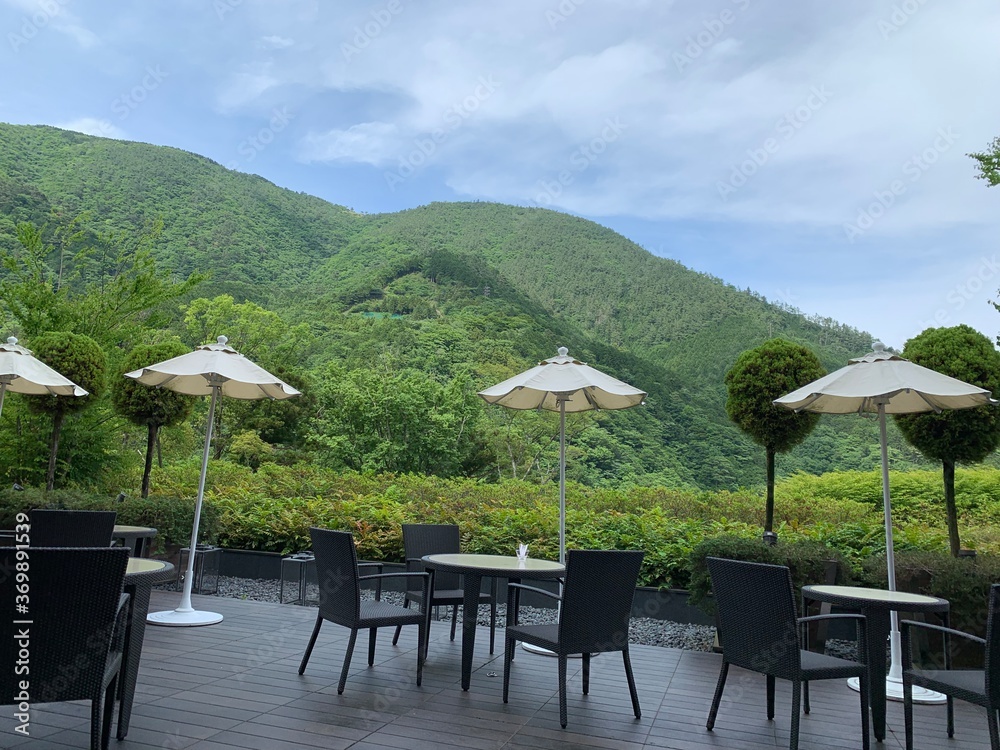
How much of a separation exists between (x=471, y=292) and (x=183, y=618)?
79.1 feet

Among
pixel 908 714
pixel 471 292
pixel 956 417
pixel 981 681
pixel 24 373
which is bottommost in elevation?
pixel 908 714

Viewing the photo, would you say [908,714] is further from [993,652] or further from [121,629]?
[121,629]

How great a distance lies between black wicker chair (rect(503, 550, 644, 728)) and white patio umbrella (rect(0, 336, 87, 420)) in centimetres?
443

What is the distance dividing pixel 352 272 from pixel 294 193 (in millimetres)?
13550

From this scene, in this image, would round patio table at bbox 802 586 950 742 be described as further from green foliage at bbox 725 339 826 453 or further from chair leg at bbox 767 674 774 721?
green foliage at bbox 725 339 826 453

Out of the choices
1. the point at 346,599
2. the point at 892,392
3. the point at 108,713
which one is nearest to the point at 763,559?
the point at 892,392

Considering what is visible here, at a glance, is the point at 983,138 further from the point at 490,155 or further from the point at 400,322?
the point at 490,155

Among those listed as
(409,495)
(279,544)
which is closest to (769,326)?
(409,495)

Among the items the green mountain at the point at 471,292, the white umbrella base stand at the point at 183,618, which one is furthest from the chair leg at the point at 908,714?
the green mountain at the point at 471,292

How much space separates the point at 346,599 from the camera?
381 cm

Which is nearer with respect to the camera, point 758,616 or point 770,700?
point 758,616

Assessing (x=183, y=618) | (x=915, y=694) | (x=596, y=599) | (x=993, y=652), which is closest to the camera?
(x=993, y=652)

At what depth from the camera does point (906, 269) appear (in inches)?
735

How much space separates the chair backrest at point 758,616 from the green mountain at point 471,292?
12800 mm
